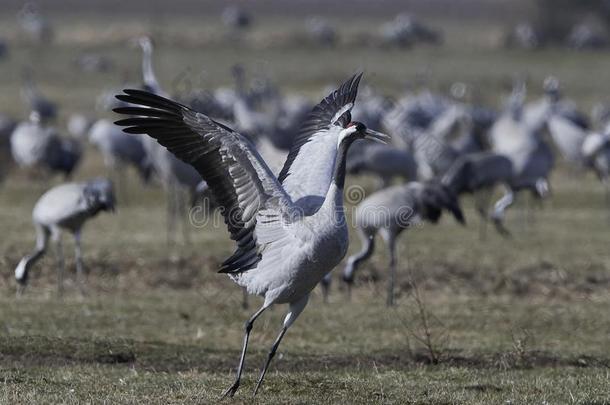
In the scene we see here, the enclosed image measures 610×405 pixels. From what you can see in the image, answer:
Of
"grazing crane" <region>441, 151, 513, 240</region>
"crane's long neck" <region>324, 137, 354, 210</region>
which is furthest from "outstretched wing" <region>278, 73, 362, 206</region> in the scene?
"grazing crane" <region>441, 151, 513, 240</region>

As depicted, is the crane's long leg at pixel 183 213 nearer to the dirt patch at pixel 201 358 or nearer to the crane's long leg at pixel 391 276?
the crane's long leg at pixel 391 276

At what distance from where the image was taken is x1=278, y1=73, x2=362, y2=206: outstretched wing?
785 cm

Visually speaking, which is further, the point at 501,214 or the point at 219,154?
the point at 501,214

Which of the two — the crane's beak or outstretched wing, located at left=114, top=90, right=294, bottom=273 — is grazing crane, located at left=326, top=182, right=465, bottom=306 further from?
outstretched wing, located at left=114, top=90, right=294, bottom=273

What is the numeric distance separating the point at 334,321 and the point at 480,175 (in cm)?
647


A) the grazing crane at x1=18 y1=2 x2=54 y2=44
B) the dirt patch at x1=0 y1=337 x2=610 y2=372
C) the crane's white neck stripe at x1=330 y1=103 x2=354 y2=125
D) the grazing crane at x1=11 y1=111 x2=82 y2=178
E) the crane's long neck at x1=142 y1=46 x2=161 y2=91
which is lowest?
the dirt patch at x1=0 y1=337 x2=610 y2=372

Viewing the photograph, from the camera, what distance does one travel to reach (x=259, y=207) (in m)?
7.30

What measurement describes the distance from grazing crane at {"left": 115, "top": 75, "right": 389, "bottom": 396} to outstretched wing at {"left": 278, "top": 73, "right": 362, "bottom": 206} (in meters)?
0.23

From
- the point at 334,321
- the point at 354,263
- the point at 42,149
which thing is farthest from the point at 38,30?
the point at 334,321

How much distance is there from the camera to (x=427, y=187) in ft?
42.4

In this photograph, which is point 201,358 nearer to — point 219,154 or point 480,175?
point 219,154

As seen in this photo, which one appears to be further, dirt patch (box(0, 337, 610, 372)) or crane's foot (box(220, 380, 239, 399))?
dirt patch (box(0, 337, 610, 372))

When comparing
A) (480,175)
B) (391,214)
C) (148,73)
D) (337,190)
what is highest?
(148,73)

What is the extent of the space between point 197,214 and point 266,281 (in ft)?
30.8
